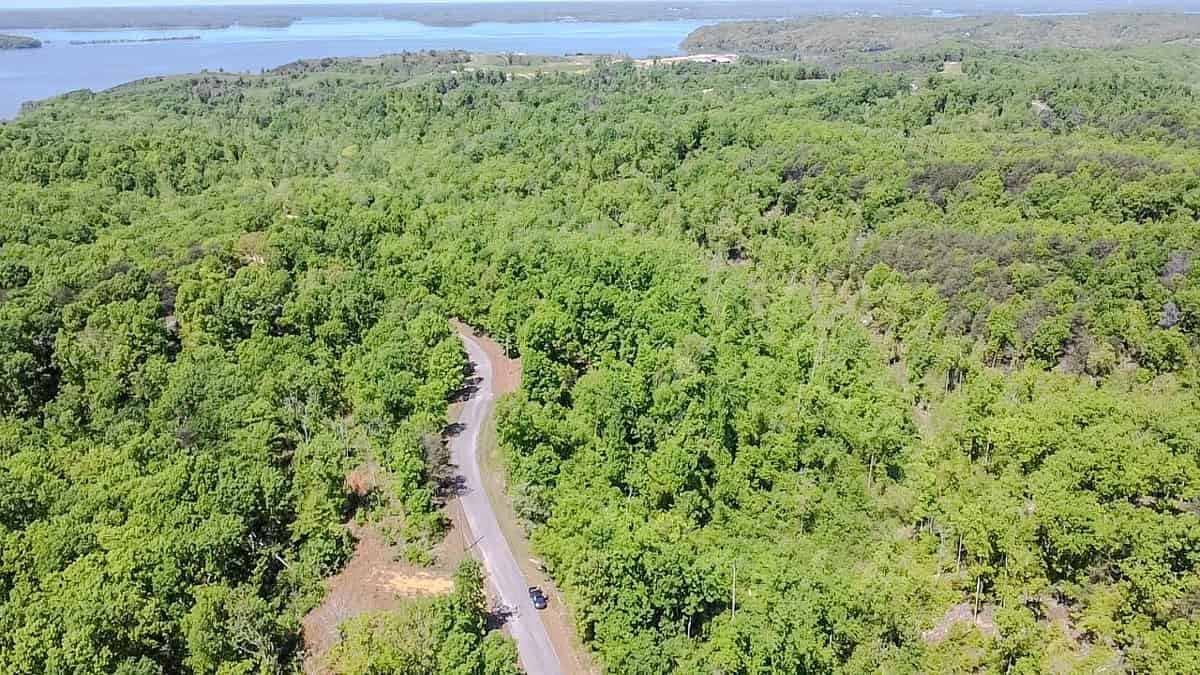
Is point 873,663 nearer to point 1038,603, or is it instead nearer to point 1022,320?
point 1038,603

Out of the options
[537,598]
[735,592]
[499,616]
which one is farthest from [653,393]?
[499,616]

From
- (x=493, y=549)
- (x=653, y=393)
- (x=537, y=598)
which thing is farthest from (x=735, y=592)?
(x=653, y=393)

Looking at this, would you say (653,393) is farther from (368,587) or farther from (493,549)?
(368,587)

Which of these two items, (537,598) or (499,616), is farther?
(537,598)

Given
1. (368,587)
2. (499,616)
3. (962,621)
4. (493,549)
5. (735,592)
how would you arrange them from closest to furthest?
1. (735,592)
2. (962,621)
3. (499,616)
4. (368,587)
5. (493,549)

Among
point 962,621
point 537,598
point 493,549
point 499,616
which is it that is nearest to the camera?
point 962,621

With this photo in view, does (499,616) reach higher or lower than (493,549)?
lower

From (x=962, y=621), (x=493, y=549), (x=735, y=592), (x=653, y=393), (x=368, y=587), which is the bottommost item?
(x=368, y=587)

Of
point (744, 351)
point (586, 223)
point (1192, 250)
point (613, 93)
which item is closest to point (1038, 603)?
point (744, 351)
